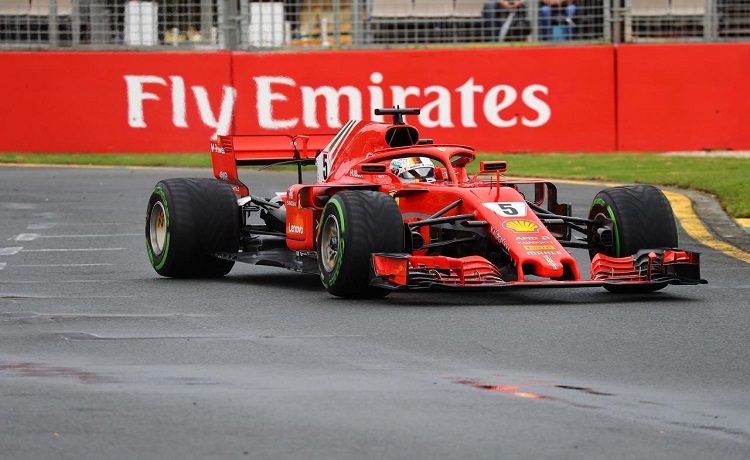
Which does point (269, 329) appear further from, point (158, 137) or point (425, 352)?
point (158, 137)

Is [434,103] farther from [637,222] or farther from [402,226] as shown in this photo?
[402,226]

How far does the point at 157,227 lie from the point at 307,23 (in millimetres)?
11563

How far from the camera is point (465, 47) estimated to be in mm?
22391

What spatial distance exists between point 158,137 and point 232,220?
11567mm

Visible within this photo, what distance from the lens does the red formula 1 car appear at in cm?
969

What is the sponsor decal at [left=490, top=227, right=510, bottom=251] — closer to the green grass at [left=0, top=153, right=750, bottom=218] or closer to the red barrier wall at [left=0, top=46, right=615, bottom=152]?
the green grass at [left=0, top=153, right=750, bottom=218]

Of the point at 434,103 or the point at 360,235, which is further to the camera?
the point at 434,103

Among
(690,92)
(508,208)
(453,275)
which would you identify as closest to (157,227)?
(508,208)

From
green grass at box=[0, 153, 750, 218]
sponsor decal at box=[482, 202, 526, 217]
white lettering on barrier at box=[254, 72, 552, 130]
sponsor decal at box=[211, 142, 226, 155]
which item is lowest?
sponsor decal at box=[482, 202, 526, 217]

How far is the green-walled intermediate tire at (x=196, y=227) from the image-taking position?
11469 mm

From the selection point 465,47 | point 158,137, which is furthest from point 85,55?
point 465,47

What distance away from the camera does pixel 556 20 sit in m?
22.7

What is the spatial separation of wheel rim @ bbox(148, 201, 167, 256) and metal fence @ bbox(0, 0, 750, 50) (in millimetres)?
11152

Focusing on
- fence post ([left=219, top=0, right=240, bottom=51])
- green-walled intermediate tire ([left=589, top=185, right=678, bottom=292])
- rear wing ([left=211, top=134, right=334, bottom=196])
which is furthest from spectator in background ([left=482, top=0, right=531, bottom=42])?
green-walled intermediate tire ([left=589, top=185, right=678, bottom=292])
